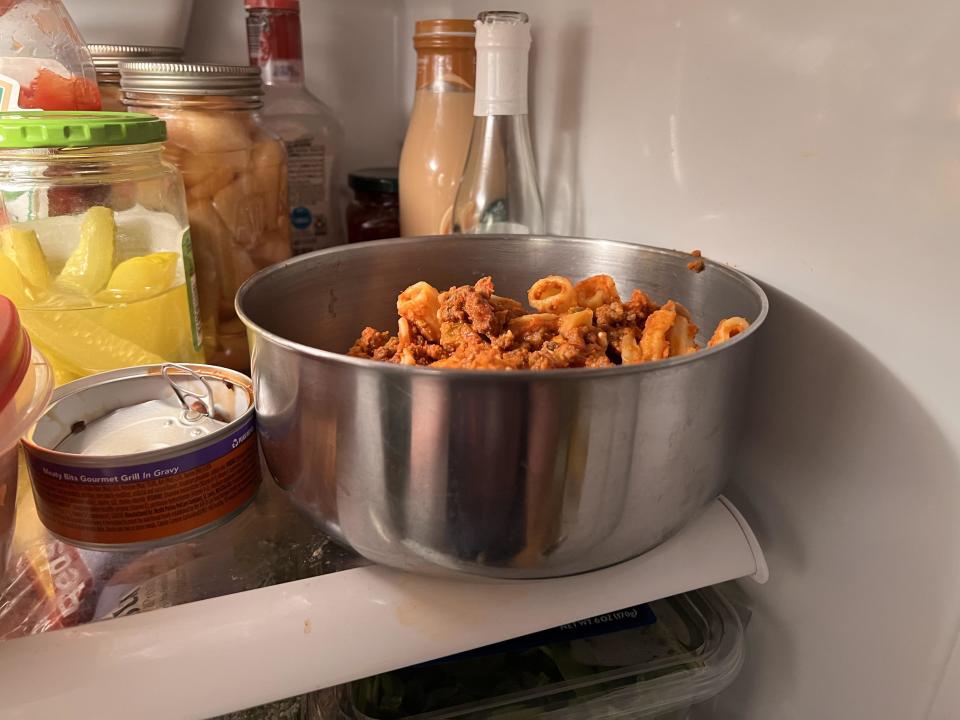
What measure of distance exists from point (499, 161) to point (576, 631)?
0.39 m

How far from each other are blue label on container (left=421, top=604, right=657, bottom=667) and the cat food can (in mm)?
162

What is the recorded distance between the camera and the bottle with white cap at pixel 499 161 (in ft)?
1.92

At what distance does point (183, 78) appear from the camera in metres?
0.56

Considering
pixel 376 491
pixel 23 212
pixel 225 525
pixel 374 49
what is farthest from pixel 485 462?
pixel 374 49

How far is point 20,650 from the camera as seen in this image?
324mm

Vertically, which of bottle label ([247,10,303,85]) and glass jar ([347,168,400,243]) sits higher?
bottle label ([247,10,303,85])

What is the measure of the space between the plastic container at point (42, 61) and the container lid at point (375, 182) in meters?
0.28

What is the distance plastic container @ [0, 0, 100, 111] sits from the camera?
536mm

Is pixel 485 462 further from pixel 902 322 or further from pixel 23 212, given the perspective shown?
pixel 23 212

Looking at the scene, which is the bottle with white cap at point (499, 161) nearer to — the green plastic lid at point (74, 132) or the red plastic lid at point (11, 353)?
the green plastic lid at point (74, 132)

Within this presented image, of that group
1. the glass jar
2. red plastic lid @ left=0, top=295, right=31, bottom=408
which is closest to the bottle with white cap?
the glass jar

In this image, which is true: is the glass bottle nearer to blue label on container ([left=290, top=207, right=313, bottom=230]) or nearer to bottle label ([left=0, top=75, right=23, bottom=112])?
blue label on container ([left=290, top=207, right=313, bottom=230])

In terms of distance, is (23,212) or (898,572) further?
(23,212)

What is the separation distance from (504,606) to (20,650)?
0.22 m
